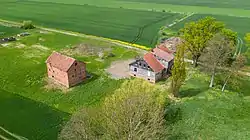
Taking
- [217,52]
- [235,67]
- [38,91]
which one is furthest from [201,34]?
[38,91]

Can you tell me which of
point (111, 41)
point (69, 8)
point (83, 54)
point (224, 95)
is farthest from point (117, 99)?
point (69, 8)

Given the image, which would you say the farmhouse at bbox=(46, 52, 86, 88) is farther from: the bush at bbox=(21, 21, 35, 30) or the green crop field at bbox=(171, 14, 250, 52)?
the green crop field at bbox=(171, 14, 250, 52)

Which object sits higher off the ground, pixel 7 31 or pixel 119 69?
pixel 7 31

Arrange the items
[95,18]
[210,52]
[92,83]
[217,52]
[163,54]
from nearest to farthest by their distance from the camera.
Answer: [217,52], [210,52], [92,83], [163,54], [95,18]

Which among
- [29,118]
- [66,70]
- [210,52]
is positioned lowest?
[29,118]

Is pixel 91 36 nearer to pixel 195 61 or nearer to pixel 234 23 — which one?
pixel 195 61

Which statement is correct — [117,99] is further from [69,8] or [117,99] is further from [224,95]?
[69,8]
